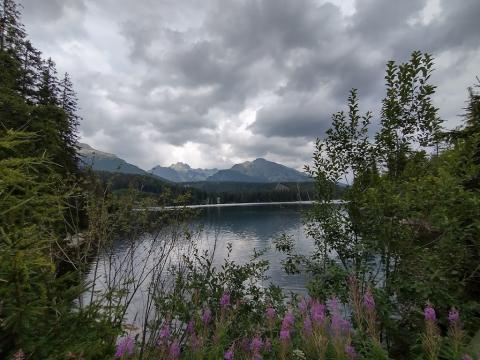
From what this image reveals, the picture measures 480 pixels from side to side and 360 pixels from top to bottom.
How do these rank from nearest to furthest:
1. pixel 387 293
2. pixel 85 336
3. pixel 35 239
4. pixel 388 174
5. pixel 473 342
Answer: pixel 35 239, pixel 85 336, pixel 473 342, pixel 387 293, pixel 388 174

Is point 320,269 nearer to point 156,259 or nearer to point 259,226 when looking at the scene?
point 156,259

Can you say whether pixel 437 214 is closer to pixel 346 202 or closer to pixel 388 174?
pixel 388 174

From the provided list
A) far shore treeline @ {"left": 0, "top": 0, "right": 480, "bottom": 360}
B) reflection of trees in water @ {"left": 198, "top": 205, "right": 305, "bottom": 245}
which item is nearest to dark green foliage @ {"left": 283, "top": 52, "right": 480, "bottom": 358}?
far shore treeline @ {"left": 0, "top": 0, "right": 480, "bottom": 360}

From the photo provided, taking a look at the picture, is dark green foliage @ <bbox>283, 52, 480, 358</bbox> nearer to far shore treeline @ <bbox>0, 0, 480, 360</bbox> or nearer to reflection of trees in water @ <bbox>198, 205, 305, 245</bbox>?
far shore treeline @ <bbox>0, 0, 480, 360</bbox>

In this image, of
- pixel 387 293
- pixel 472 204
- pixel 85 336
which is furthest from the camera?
pixel 387 293

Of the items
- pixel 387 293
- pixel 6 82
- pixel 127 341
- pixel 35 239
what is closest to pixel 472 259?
pixel 387 293

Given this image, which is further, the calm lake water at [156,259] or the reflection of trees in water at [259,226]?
the reflection of trees in water at [259,226]

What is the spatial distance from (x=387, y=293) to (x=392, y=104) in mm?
3637

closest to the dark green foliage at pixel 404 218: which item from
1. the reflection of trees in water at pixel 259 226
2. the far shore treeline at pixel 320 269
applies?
the far shore treeline at pixel 320 269

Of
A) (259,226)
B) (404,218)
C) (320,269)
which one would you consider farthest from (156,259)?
(259,226)

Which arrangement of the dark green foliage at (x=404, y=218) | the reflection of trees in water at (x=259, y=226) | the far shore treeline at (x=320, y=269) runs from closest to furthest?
Answer: the far shore treeline at (x=320, y=269) < the dark green foliage at (x=404, y=218) < the reflection of trees in water at (x=259, y=226)

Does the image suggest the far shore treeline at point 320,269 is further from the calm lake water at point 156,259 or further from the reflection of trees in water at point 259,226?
the reflection of trees in water at point 259,226

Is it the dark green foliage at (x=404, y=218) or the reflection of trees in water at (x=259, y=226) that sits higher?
the dark green foliage at (x=404, y=218)

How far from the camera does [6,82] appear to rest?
1570 centimetres
